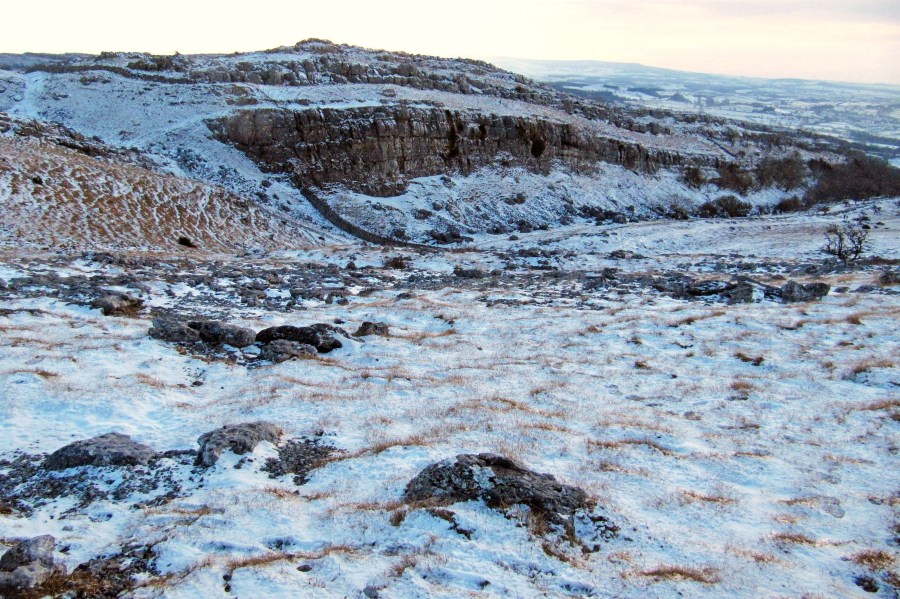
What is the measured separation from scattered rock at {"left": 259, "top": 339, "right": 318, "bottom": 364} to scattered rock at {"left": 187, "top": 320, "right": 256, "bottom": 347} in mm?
462

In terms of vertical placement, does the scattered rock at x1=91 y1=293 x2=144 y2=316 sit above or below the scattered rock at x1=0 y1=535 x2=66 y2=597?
below

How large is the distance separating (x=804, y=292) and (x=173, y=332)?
1741 cm

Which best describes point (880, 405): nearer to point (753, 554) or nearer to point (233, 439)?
point (753, 554)

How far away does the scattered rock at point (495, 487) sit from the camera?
23.0ft

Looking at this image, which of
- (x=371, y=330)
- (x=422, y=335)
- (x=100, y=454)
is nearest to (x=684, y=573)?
(x=100, y=454)

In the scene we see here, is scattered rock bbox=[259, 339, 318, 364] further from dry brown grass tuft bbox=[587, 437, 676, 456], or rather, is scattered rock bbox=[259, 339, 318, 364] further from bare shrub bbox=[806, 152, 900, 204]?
bare shrub bbox=[806, 152, 900, 204]

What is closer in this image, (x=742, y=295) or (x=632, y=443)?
(x=632, y=443)

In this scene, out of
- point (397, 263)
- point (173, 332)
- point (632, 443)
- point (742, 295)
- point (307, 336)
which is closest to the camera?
point (632, 443)

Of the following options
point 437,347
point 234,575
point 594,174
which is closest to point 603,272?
point 437,347

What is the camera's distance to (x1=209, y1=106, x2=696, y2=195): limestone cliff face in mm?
42750

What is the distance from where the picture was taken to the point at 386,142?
4441 cm

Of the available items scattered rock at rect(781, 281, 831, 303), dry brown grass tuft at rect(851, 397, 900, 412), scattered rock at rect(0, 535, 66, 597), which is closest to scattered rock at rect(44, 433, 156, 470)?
scattered rock at rect(0, 535, 66, 597)

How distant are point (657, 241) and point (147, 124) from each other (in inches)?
1390

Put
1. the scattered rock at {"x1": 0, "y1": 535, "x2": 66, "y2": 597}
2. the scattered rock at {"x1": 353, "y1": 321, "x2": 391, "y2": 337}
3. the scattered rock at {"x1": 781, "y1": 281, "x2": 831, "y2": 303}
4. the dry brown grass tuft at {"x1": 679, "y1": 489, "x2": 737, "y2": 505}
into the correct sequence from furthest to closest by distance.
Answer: the scattered rock at {"x1": 781, "y1": 281, "x2": 831, "y2": 303}
the scattered rock at {"x1": 353, "y1": 321, "x2": 391, "y2": 337}
the dry brown grass tuft at {"x1": 679, "y1": 489, "x2": 737, "y2": 505}
the scattered rock at {"x1": 0, "y1": 535, "x2": 66, "y2": 597}
